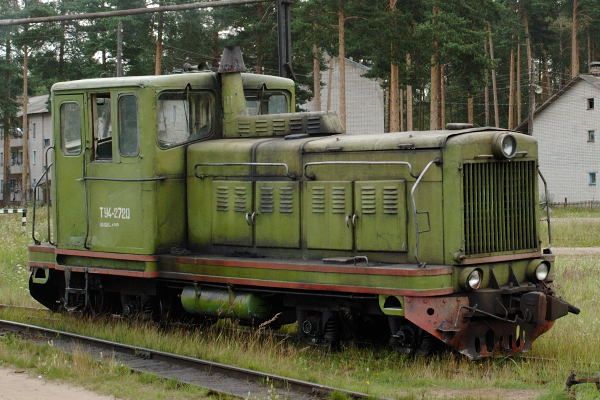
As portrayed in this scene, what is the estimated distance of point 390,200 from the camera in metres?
9.52

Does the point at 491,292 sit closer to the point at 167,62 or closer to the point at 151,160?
the point at 151,160

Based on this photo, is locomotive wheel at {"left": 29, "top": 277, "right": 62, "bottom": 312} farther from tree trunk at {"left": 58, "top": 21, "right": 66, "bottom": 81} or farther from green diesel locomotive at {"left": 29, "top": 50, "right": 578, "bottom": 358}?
tree trunk at {"left": 58, "top": 21, "right": 66, "bottom": 81}

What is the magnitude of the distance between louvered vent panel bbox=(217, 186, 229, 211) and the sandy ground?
3.05 metres

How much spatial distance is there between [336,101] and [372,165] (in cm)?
4934

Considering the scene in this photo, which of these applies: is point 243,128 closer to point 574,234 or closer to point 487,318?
point 487,318

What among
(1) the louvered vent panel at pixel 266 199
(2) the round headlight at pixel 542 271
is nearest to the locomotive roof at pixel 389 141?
(1) the louvered vent panel at pixel 266 199

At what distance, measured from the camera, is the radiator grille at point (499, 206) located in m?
9.22

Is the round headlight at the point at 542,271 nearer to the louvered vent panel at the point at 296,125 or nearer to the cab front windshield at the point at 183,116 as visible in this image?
the louvered vent panel at the point at 296,125

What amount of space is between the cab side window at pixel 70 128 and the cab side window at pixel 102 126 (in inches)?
11.2

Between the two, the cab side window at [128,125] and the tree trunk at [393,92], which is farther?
the tree trunk at [393,92]

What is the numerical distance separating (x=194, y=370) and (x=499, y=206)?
3580 millimetres

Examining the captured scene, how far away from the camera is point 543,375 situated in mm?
8805

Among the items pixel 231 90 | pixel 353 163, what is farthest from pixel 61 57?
pixel 353 163

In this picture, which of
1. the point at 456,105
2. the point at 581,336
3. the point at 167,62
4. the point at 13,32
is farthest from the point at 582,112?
the point at 581,336
